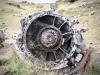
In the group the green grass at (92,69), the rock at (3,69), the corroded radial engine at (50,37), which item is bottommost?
the rock at (3,69)

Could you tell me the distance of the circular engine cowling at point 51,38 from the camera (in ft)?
19.6

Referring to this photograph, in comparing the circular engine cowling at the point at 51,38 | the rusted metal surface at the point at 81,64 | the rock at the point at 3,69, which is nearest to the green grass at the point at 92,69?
the rusted metal surface at the point at 81,64

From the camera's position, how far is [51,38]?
5.86m

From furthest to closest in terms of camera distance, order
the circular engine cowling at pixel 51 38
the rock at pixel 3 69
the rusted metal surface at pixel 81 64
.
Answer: the rock at pixel 3 69, the rusted metal surface at pixel 81 64, the circular engine cowling at pixel 51 38

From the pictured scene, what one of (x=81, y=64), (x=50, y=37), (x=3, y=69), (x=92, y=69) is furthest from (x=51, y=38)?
(x=3, y=69)

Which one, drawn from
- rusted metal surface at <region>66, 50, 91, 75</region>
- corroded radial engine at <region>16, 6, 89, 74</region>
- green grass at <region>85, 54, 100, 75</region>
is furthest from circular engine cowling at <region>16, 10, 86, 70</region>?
green grass at <region>85, 54, 100, 75</region>

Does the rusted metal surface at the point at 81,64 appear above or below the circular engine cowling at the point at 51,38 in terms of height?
below

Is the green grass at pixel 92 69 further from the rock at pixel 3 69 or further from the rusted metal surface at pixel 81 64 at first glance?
the rock at pixel 3 69

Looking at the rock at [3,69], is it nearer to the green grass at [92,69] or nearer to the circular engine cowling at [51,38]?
the circular engine cowling at [51,38]

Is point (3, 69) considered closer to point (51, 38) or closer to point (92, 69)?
point (51, 38)

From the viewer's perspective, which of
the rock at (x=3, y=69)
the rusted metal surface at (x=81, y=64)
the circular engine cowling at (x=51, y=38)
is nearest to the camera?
the circular engine cowling at (x=51, y=38)

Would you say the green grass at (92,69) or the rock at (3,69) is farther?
the rock at (3,69)

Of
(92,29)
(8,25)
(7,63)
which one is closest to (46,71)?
(7,63)

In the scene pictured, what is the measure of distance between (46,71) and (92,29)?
18.9ft
